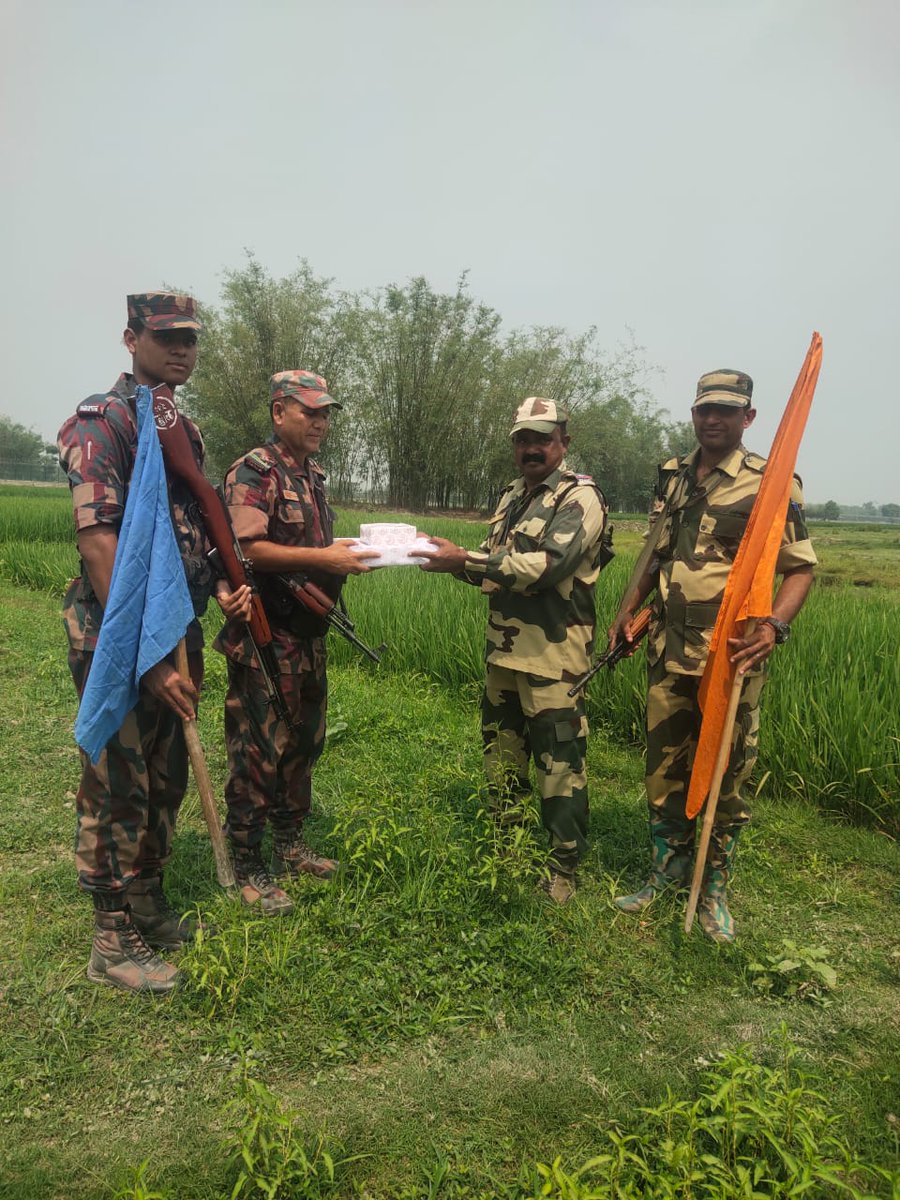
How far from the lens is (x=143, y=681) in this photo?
2547 mm

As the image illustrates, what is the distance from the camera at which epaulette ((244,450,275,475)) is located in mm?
3070

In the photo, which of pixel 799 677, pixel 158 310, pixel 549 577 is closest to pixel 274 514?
pixel 158 310

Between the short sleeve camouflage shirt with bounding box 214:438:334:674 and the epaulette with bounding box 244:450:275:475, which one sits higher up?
the epaulette with bounding box 244:450:275:475

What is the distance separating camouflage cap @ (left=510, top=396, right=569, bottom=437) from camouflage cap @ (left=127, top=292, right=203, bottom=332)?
4.36 ft

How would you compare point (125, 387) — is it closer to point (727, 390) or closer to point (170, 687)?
point (170, 687)

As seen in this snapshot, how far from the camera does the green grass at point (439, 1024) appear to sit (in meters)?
2.01

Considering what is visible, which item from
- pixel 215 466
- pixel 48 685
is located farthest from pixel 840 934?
pixel 215 466

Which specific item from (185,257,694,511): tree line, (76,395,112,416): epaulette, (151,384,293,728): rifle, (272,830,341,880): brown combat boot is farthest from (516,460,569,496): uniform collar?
(185,257,694,511): tree line

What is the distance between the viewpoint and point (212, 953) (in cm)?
267

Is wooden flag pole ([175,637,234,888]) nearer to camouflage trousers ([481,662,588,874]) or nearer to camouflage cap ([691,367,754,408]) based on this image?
camouflage trousers ([481,662,588,874])

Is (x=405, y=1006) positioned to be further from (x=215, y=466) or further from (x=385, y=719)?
(x=215, y=466)

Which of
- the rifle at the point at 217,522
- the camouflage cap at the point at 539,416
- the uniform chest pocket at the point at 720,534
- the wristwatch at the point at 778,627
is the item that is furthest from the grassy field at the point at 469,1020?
the camouflage cap at the point at 539,416

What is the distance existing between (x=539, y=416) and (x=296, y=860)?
7.30 feet

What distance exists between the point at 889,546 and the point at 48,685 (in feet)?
61.9
